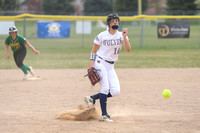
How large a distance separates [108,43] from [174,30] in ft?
48.8

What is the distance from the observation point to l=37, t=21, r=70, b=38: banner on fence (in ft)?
62.7

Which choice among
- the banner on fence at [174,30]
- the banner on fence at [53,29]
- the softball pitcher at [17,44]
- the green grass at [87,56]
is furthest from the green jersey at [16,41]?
the banner on fence at [174,30]

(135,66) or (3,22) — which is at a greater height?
(3,22)

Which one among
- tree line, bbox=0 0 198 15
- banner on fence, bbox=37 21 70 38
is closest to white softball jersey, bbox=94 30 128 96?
banner on fence, bbox=37 21 70 38

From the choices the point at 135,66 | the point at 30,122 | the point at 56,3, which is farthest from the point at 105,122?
the point at 56,3

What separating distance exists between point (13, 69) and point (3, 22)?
6.88 meters

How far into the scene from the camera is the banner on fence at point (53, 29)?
19.1 metres

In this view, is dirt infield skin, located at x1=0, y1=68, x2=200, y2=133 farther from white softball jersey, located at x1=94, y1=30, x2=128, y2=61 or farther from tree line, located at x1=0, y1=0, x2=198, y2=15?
tree line, located at x1=0, y1=0, x2=198, y2=15

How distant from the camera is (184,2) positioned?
44094 millimetres

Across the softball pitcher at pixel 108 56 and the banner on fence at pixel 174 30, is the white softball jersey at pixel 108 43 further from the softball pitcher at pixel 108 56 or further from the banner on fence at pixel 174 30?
the banner on fence at pixel 174 30

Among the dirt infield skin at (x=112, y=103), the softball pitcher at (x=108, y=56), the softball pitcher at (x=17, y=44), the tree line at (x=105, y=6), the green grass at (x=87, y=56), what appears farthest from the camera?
the tree line at (x=105, y=6)

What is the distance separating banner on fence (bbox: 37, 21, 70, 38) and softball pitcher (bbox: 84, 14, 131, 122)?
13843mm

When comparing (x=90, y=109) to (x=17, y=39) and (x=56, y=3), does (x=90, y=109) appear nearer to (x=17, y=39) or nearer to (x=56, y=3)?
(x=17, y=39)

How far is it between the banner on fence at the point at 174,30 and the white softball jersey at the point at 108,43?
14.6 m
